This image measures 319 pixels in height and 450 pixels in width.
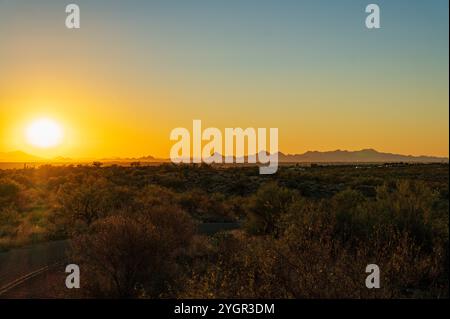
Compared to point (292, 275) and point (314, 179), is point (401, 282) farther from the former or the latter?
point (314, 179)

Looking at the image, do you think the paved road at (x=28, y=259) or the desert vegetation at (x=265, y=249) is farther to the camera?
the paved road at (x=28, y=259)

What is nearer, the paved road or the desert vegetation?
the desert vegetation

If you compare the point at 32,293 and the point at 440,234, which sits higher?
the point at 440,234

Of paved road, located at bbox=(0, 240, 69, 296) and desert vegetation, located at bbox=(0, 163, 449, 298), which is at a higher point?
desert vegetation, located at bbox=(0, 163, 449, 298)

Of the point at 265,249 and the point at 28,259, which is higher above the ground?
the point at 265,249

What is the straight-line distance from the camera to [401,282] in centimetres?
1008

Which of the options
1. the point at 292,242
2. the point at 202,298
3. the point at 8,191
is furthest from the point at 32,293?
the point at 8,191

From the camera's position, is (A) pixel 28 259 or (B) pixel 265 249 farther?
(A) pixel 28 259

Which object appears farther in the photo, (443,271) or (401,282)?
(443,271)

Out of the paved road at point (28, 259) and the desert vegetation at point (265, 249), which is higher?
the desert vegetation at point (265, 249)

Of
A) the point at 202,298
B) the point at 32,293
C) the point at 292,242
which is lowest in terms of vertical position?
the point at 32,293
